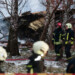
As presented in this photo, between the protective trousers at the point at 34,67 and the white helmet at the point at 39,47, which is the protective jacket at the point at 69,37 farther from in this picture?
the white helmet at the point at 39,47

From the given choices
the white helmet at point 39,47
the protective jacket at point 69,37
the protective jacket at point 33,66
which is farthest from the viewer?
the protective jacket at point 69,37

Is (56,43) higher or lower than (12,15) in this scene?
lower

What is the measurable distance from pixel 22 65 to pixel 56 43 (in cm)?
178

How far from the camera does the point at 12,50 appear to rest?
1079cm

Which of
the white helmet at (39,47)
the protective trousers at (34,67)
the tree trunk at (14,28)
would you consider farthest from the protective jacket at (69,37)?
the white helmet at (39,47)

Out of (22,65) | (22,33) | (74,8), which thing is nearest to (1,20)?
(22,33)

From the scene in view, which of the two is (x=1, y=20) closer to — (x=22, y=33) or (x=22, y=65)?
(x=22, y=33)

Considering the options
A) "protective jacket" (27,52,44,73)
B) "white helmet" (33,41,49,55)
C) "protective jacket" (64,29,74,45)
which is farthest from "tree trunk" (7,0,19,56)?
"white helmet" (33,41,49,55)

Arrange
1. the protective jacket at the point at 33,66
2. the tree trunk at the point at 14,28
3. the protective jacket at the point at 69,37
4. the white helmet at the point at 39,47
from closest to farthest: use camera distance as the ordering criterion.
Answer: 1. the white helmet at the point at 39,47
2. the protective jacket at the point at 33,66
3. the protective jacket at the point at 69,37
4. the tree trunk at the point at 14,28

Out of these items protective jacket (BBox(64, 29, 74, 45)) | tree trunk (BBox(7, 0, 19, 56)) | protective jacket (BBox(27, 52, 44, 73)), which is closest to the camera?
protective jacket (BBox(27, 52, 44, 73))

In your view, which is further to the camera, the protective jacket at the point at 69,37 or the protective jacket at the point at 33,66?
the protective jacket at the point at 69,37

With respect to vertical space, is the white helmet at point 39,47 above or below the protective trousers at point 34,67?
above

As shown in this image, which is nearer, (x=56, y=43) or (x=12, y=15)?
(x=56, y=43)

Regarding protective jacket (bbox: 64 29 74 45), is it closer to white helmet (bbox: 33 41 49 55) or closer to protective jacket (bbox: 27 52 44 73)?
protective jacket (bbox: 27 52 44 73)
